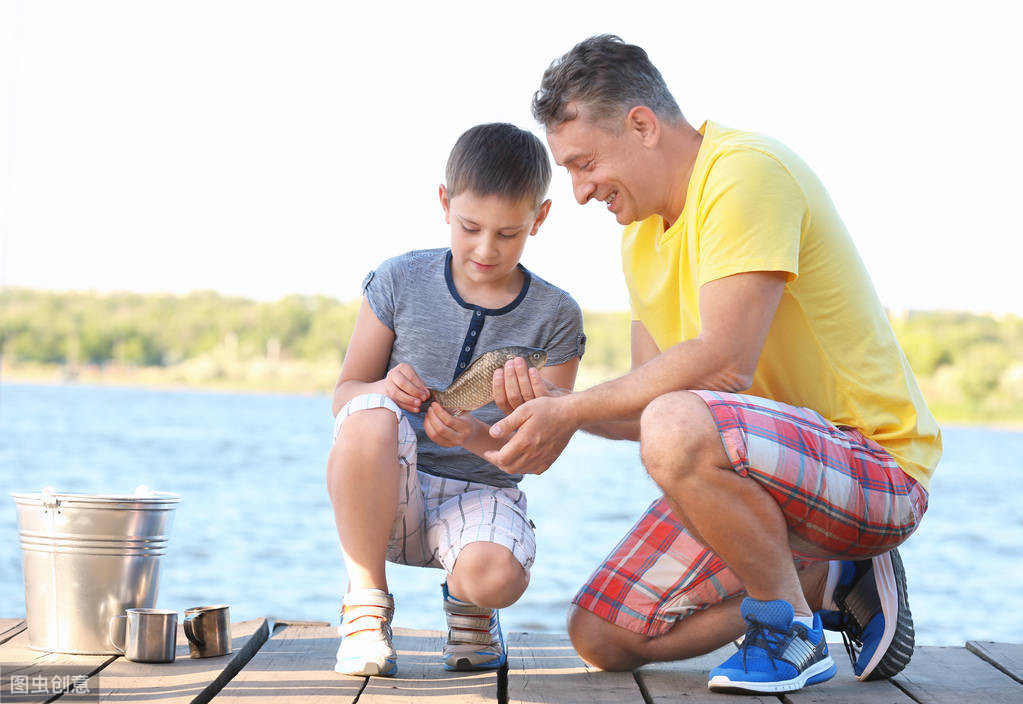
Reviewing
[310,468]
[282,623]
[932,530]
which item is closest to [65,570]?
[282,623]

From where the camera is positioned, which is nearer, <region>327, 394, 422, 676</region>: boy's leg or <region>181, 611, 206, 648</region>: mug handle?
<region>327, 394, 422, 676</region>: boy's leg

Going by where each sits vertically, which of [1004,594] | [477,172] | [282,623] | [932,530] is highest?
[477,172]

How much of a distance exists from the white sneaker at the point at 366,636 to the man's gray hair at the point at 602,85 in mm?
1378

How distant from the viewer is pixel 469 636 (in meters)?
2.76

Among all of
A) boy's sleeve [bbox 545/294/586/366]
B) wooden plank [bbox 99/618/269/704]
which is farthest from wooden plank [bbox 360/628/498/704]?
boy's sleeve [bbox 545/294/586/366]

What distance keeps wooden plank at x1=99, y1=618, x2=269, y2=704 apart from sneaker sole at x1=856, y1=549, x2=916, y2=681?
1604 millimetres

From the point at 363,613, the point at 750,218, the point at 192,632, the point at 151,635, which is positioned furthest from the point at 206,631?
the point at 750,218

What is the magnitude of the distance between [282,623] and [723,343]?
1.67 metres

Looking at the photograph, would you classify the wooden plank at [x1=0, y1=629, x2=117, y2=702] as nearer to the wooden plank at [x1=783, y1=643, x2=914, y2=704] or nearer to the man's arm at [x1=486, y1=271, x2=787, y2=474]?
the man's arm at [x1=486, y1=271, x2=787, y2=474]

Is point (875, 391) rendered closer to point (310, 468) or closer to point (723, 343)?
point (723, 343)

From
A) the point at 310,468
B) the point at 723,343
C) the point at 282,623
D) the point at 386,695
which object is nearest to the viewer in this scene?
the point at 386,695

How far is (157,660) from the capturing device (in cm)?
265

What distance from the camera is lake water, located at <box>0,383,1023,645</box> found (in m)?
9.65

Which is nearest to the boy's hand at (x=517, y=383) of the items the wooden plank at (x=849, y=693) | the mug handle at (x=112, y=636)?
the wooden plank at (x=849, y=693)
